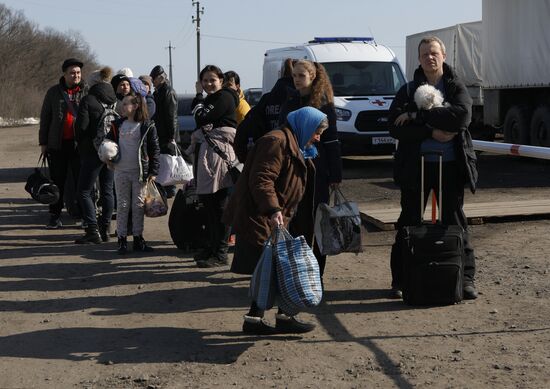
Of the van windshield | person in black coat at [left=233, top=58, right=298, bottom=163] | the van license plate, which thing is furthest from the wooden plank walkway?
the van windshield

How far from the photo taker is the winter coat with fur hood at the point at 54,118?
11.8 meters

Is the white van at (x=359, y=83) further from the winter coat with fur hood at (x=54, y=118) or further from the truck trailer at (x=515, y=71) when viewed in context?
the winter coat with fur hood at (x=54, y=118)

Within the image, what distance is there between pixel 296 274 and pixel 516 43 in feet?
49.4

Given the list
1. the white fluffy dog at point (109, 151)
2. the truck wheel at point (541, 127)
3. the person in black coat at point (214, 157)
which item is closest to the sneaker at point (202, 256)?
the person in black coat at point (214, 157)

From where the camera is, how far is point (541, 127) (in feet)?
63.5

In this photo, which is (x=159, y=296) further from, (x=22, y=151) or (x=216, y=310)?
(x=22, y=151)

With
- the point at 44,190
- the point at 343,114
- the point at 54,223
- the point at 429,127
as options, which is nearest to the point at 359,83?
the point at 343,114

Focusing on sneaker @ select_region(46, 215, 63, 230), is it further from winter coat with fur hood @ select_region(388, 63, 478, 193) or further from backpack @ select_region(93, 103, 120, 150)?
winter coat with fur hood @ select_region(388, 63, 478, 193)

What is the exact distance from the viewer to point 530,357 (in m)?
6.15

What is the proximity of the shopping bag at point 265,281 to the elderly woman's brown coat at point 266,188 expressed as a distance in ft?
0.79

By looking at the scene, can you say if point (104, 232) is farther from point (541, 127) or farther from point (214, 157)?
point (541, 127)

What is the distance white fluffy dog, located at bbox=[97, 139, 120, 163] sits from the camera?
9.88 metres

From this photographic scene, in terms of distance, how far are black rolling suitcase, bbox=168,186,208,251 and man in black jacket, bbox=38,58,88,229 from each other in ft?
7.80

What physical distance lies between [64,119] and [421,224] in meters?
5.48
